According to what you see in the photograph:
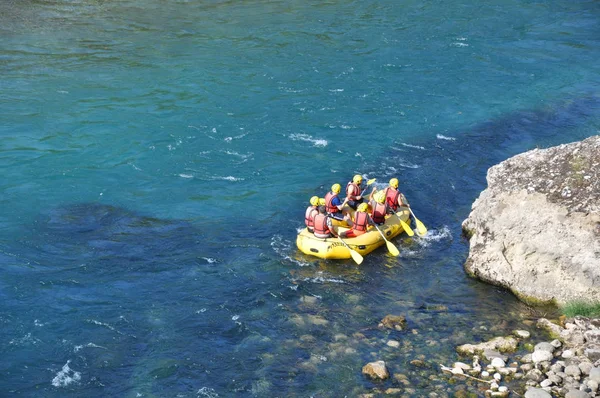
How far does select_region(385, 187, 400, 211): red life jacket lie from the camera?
18109 mm

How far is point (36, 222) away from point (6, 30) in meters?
14.8

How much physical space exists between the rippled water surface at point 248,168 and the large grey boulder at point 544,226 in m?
0.60

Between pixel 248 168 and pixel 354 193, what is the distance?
389 cm

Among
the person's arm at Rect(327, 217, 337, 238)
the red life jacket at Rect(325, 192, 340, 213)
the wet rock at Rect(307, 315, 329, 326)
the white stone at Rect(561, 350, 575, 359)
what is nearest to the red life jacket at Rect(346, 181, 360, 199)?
the red life jacket at Rect(325, 192, 340, 213)

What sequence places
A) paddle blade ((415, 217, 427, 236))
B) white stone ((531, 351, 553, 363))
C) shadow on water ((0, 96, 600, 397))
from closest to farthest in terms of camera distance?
white stone ((531, 351, 553, 363))
shadow on water ((0, 96, 600, 397))
paddle blade ((415, 217, 427, 236))

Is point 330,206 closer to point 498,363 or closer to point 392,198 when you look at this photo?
point 392,198

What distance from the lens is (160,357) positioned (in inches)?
526

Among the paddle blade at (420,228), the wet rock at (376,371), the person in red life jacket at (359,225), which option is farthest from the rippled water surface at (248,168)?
the person in red life jacket at (359,225)

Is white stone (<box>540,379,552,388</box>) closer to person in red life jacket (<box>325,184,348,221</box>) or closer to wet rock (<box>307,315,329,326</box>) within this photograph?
wet rock (<box>307,315,329,326</box>)

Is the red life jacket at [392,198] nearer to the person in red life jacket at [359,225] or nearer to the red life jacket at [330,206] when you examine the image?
the person in red life jacket at [359,225]

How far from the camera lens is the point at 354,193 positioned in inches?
711

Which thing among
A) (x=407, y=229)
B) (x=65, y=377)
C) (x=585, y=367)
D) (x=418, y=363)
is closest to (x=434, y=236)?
(x=407, y=229)

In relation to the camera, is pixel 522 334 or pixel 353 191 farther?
pixel 353 191

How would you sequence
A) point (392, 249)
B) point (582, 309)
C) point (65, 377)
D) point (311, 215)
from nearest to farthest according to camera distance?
point (65, 377), point (582, 309), point (311, 215), point (392, 249)
